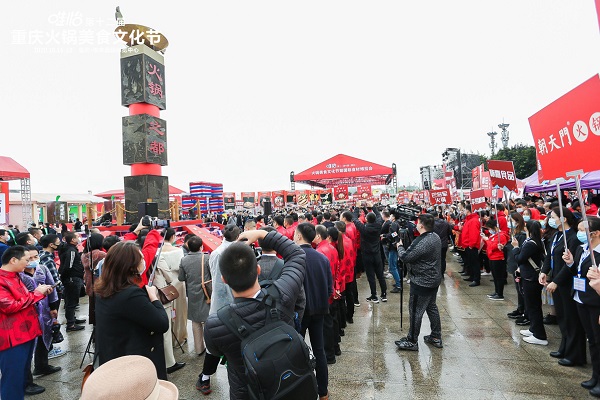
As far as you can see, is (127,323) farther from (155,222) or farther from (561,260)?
(561,260)

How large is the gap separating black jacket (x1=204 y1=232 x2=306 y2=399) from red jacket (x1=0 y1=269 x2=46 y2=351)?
240cm

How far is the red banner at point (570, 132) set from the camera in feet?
8.59

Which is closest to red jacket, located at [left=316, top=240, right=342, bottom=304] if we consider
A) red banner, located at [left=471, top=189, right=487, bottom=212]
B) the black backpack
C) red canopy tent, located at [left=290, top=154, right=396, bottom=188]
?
the black backpack

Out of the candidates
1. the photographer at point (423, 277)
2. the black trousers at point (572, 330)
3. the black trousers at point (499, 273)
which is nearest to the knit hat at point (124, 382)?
the photographer at point (423, 277)

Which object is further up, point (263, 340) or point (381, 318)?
point (263, 340)

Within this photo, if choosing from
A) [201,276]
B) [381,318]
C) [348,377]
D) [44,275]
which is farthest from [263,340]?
[381,318]

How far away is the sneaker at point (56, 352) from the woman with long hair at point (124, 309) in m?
2.95

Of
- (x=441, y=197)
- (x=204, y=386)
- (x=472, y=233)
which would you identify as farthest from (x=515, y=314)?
(x=441, y=197)

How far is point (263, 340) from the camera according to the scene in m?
1.43

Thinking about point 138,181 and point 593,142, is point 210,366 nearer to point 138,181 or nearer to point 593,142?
point 593,142

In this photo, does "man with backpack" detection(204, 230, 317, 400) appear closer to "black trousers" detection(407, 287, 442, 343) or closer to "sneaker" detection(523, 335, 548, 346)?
"black trousers" detection(407, 287, 442, 343)

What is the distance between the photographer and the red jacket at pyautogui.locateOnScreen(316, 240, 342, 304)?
3.95 meters

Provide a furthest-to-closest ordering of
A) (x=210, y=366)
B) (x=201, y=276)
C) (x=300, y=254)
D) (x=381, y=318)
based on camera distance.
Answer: (x=381, y=318), (x=201, y=276), (x=210, y=366), (x=300, y=254)

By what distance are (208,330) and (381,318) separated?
4.31 metres
